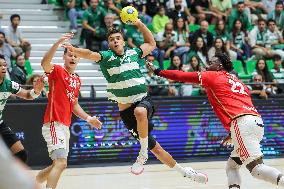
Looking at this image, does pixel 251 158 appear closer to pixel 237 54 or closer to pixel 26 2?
pixel 237 54

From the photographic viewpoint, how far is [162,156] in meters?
8.33

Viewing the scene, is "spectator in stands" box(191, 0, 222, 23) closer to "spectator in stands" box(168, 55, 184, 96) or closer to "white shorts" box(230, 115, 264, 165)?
"spectator in stands" box(168, 55, 184, 96)

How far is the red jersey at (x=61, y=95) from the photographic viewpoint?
7.14 m

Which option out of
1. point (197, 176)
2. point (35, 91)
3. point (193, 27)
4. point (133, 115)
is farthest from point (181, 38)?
point (35, 91)

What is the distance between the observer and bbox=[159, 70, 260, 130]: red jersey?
22.6 feet

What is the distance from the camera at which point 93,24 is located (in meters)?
16.3

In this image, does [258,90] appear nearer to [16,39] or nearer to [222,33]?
[222,33]

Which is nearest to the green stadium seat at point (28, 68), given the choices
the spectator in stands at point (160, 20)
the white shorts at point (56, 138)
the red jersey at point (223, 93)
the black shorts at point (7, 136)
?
the spectator in stands at point (160, 20)

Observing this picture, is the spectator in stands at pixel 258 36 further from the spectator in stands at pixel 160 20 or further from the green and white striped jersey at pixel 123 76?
the green and white striped jersey at pixel 123 76

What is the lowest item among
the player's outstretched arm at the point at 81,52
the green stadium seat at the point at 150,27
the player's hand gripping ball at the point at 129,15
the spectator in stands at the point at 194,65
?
the spectator in stands at the point at 194,65

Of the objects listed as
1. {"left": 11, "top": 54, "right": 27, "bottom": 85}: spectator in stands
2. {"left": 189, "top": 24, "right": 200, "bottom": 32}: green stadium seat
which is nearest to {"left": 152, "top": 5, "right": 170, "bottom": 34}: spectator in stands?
{"left": 189, "top": 24, "right": 200, "bottom": 32}: green stadium seat

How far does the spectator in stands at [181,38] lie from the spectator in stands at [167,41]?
0.42ft

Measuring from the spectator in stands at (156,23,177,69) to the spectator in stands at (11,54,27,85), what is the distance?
389cm

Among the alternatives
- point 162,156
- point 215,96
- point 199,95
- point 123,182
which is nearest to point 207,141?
point 199,95
